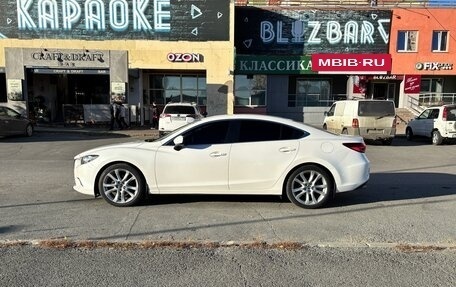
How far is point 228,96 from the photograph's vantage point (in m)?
27.4

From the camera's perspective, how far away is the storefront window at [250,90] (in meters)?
30.6

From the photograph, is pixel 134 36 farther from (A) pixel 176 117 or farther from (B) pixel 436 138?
(B) pixel 436 138

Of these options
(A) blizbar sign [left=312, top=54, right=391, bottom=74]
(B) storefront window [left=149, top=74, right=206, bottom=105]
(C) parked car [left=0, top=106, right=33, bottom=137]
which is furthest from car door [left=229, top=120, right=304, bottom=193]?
(A) blizbar sign [left=312, top=54, right=391, bottom=74]

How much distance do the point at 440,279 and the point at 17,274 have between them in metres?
4.02

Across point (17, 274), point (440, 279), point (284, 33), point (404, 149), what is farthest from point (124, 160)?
point (284, 33)

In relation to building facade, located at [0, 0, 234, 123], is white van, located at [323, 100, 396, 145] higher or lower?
lower

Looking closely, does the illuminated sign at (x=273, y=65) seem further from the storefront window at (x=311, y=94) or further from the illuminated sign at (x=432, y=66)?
the illuminated sign at (x=432, y=66)

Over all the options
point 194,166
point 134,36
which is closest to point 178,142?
point 194,166

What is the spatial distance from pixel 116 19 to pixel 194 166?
73.4ft

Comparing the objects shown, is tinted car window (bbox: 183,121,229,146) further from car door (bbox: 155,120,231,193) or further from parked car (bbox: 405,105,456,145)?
parked car (bbox: 405,105,456,145)

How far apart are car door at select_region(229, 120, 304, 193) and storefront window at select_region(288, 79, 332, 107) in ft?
81.7

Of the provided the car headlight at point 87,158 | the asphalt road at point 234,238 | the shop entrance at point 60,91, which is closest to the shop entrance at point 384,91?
the shop entrance at point 60,91

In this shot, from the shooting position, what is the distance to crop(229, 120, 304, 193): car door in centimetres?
685

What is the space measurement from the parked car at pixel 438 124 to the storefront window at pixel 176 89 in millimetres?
15264
